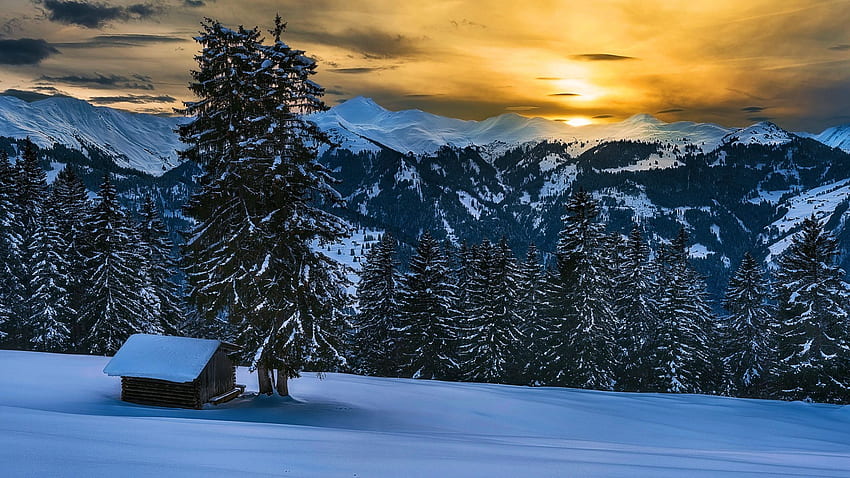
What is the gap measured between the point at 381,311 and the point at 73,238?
23.0m

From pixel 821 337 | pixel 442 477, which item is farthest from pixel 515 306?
pixel 442 477

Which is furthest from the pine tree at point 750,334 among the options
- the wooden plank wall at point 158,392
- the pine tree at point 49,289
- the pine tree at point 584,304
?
the pine tree at point 49,289

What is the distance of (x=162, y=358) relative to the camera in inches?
769

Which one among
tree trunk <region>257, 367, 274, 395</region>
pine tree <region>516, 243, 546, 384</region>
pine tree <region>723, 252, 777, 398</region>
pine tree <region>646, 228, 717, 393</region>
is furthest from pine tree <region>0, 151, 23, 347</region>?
pine tree <region>723, 252, 777, 398</region>

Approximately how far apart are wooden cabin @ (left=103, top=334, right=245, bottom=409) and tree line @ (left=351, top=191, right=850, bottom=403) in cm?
1576

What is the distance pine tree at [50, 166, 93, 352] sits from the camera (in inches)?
1435

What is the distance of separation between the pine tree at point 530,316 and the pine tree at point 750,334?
15.8 metres

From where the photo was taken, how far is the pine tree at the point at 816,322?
33625 millimetres

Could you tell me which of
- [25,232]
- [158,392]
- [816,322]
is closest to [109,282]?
[25,232]

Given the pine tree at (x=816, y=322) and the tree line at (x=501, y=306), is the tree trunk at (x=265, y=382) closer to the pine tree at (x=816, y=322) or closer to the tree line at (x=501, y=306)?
the tree line at (x=501, y=306)

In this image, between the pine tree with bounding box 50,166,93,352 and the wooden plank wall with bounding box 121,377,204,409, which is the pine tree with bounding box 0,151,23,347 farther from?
the wooden plank wall with bounding box 121,377,204,409

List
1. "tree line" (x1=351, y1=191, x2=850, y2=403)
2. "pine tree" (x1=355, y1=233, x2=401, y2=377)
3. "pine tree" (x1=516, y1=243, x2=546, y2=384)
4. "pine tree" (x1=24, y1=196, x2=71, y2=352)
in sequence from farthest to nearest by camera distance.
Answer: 1. "pine tree" (x1=516, y1=243, x2=546, y2=384)
2. "pine tree" (x1=355, y1=233, x2=401, y2=377)
3. "pine tree" (x1=24, y1=196, x2=71, y2=352)
4. "tree line" (x1=351, y1=191, x2=850, y2=403)

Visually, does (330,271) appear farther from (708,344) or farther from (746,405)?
(708,344)

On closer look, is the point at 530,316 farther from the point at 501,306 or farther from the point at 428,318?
the point at 428,318
